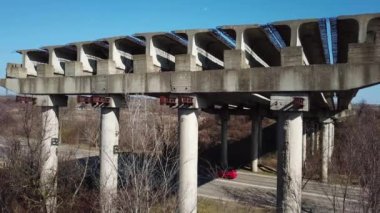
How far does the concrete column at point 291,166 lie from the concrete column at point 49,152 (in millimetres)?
10431

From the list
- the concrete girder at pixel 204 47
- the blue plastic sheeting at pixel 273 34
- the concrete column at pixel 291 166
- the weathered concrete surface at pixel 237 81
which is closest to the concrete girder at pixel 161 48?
the concrete girder at pixel 204 47

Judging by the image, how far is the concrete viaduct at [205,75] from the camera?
11.3 m

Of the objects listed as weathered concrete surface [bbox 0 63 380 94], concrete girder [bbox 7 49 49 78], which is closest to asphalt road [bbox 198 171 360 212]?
weathered concrete surface [bbox 0 63 380 94]

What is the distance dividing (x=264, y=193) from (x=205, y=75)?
1961 cm

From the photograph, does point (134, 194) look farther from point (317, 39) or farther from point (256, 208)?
point (256, 208)

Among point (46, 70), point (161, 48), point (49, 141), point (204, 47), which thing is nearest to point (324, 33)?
point (204, 47)

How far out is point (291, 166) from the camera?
11.9 meters

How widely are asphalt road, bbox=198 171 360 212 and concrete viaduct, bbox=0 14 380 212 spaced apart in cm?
1040

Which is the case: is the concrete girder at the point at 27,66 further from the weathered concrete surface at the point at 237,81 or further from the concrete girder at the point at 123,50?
the concrete girder at the point at 123,50

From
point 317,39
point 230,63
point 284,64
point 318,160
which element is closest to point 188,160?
point 230,63

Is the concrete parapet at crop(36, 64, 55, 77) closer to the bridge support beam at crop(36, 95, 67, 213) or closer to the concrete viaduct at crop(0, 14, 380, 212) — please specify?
the concrete viaduct at crop(0, 14, 380, 212)

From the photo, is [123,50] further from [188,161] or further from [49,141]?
[49,141]

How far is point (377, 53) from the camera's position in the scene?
1046 cm

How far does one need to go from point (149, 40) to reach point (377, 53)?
7607mm
